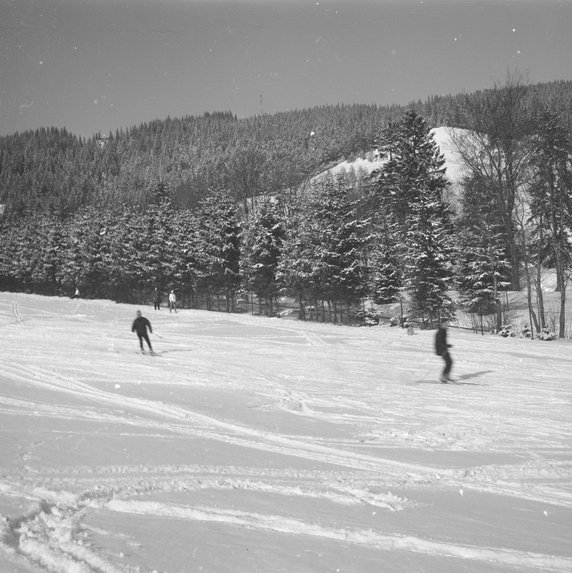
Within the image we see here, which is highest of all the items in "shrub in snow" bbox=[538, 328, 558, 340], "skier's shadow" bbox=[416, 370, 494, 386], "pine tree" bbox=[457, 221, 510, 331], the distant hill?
the distant hill

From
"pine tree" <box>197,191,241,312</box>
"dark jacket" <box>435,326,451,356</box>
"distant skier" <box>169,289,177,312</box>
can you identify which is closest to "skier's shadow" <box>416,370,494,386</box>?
"dark jacket" <box>435,326,451,356</box>

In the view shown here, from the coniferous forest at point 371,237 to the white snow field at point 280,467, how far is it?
17.1 metres

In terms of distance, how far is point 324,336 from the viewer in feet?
85.9

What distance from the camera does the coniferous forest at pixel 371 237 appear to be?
100ft

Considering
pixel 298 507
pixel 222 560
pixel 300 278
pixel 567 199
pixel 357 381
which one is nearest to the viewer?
pixel 222 560

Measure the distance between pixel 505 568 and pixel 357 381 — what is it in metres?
10.8

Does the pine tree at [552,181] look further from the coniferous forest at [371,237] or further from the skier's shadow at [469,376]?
the skier's shadow at [469,376]

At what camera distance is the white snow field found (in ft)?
13.7

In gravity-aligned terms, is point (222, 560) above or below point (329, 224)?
below

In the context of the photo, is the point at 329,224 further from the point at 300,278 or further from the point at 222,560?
the point at 222,560

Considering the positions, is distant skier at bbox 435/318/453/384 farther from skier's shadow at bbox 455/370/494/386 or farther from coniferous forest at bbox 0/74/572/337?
coniferous forest at bbox 0/74/572/337

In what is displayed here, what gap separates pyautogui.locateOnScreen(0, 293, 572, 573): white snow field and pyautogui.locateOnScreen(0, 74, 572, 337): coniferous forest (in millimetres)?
17066

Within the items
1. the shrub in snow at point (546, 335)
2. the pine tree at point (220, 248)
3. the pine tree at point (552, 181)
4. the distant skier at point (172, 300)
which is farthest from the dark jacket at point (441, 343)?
the pine tree at point (220, 248)

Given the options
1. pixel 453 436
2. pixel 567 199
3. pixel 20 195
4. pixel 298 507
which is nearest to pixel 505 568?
pixel 298 507
